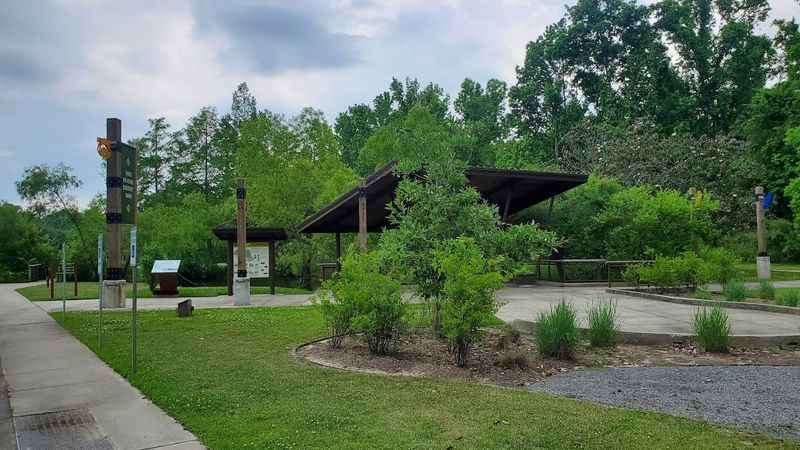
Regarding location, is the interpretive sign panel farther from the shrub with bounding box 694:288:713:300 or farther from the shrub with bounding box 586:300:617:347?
the shrub with bounding box 586:300:617:347

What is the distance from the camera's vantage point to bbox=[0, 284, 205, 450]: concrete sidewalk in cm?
442

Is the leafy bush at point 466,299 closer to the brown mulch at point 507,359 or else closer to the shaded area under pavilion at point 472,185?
the brown mulch at point 507,359

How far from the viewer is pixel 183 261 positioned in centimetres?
3203

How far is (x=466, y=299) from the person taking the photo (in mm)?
6664

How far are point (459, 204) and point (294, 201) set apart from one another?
22.5 meters

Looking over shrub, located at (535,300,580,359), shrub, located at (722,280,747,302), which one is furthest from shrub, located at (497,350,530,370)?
shrub, located at (722,280,747,302)

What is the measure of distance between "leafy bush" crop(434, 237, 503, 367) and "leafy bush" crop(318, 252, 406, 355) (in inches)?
34.5

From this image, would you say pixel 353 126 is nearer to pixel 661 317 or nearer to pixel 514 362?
pixel 661 317

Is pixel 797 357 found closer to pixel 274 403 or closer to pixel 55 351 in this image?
pixel 274 403

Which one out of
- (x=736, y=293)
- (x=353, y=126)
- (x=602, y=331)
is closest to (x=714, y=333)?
(x=602, y=331)

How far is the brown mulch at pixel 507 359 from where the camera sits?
21.6 feet

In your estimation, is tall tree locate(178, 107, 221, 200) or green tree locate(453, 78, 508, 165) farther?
green tree locate(453, 78, 508, 165)

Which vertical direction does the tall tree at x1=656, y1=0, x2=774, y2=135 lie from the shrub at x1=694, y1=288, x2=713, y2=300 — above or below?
above

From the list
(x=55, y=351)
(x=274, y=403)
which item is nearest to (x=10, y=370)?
(x=55, y=351)
